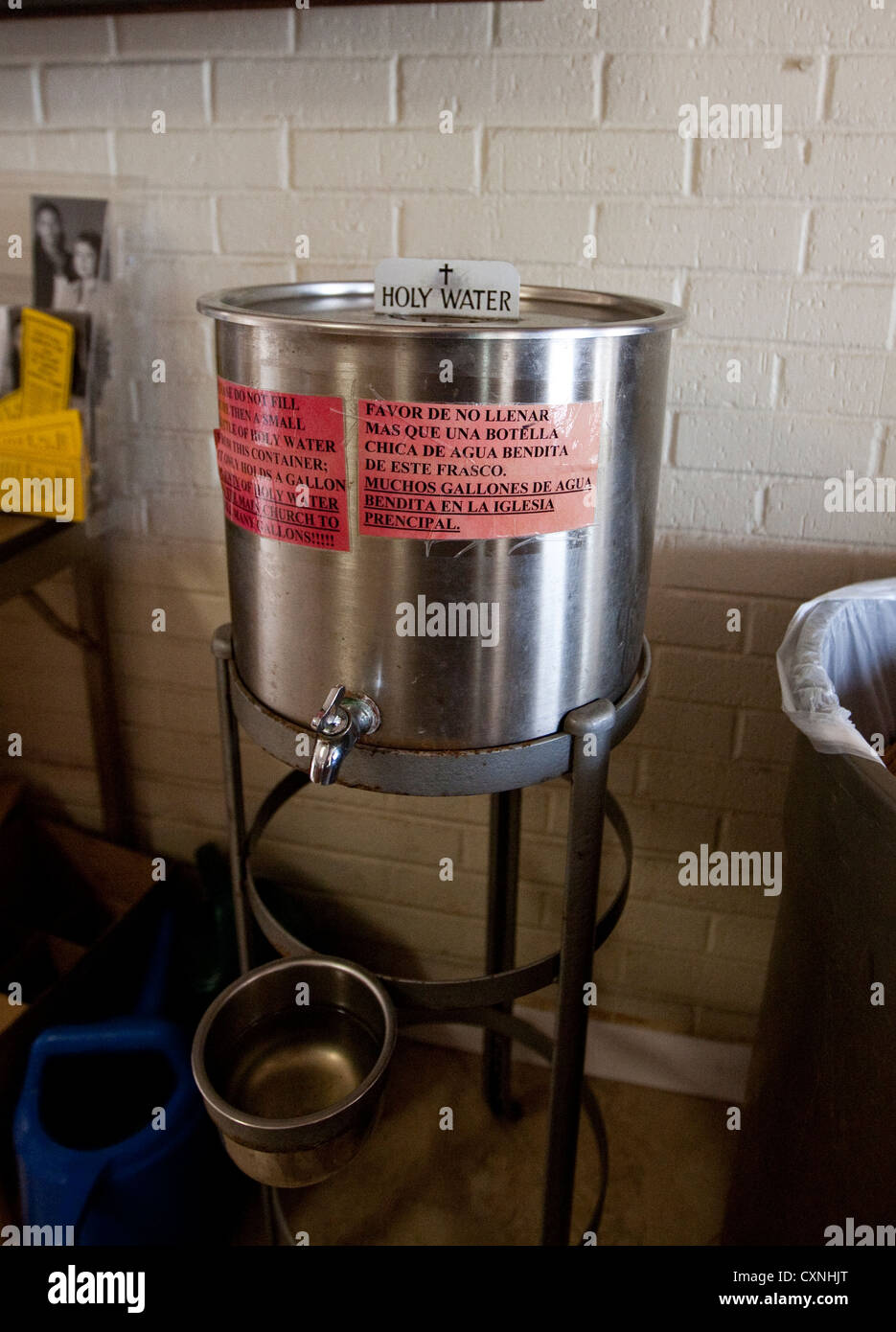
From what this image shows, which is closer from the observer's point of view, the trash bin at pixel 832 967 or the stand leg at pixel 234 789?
the trash bin at pixel 832 967

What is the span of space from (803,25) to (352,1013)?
1.09m

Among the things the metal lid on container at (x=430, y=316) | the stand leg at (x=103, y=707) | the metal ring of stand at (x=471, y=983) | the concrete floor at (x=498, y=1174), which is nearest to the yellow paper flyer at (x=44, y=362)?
the stand leg at (x=103, y=707)

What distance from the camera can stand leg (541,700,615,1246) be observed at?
0.77 metres

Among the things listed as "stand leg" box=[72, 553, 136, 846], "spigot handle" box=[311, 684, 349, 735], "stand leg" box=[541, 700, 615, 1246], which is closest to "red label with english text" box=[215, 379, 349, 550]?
"spigot handle" box=[311, 684, 349, 735]

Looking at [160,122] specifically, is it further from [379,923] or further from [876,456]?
[379,923]

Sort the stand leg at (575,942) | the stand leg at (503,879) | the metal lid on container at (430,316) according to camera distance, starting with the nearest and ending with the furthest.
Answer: the metal lid on container at (430,316), the stand leg at (575,942), the stand leg at (503,879)

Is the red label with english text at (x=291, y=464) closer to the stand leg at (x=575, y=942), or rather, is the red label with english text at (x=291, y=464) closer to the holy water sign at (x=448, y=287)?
the holy water sign at (x=448, y=287)

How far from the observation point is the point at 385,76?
1.06 metres

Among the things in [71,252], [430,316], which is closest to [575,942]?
[430,316]

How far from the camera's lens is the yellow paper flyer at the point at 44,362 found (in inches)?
47.1

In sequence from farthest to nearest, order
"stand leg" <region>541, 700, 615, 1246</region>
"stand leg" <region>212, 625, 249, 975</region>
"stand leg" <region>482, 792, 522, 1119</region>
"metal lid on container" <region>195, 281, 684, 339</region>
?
1. "stand leg" <region>482, 792, 522, 1119</region>
2. "stand leg" <region>212, 625, 249, 975</region>
3. "stand leg" <region>541, 700, 615, 1246</region>
4. "metal lid on container" <region>195, 281, 684, 339</region>

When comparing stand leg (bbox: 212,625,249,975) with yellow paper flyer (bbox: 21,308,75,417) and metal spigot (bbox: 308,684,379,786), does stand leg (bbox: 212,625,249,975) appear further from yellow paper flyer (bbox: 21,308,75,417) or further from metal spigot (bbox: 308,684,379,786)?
yellow paper flyer (bbox: 21,308,75,417)

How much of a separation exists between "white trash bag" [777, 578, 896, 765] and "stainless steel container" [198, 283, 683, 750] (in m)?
0.16

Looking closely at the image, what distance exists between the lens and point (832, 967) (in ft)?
2.51
